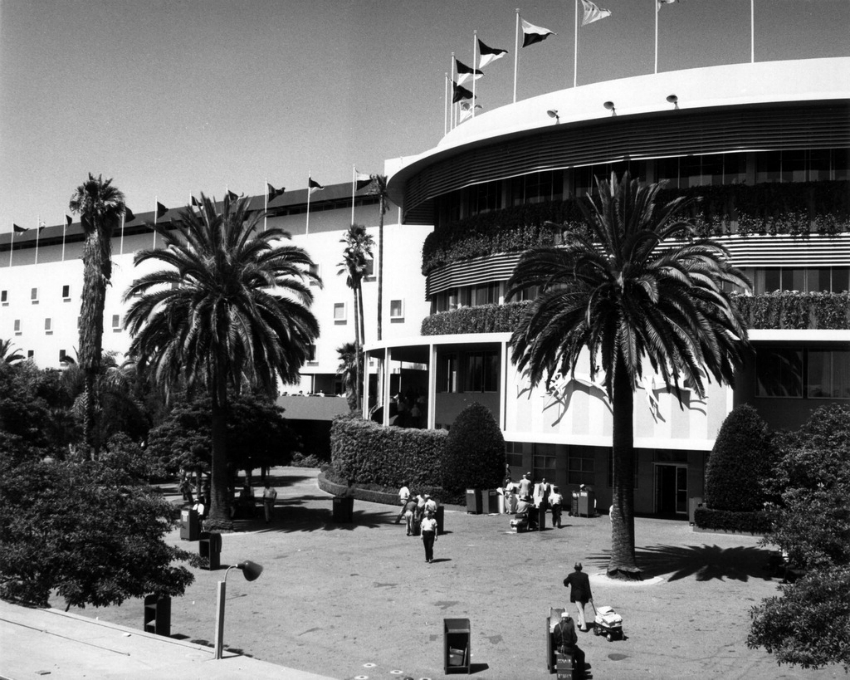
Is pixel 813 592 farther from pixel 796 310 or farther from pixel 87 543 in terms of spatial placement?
pixel 796 310

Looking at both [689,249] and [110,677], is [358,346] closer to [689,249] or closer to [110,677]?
[689,249]

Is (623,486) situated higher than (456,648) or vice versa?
(623,486)

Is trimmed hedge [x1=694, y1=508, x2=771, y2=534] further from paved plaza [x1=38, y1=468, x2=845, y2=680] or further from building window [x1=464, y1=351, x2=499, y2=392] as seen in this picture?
building window [x1=464, y1=351, x2=499, y2=392]

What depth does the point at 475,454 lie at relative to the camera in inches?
1547

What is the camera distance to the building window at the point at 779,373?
38156mm

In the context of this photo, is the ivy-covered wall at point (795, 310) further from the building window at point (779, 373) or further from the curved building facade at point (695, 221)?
the building window at point (779, 373)

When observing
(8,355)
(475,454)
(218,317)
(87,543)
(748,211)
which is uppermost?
(748,211)

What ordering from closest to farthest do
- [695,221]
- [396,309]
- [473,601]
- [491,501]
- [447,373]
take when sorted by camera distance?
[473,601] → [491,501] → [695,221] → [447,373] → [396,309]

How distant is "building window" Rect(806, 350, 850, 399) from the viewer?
37500mm

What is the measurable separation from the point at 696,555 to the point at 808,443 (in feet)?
18.2

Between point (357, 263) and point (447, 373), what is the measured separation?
2376 cm

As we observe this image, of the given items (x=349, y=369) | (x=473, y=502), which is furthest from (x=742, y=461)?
(x=349, y=369)

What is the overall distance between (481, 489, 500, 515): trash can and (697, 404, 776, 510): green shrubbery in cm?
956

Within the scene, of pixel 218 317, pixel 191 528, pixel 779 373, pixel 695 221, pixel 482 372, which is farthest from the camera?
pixel 482 372
